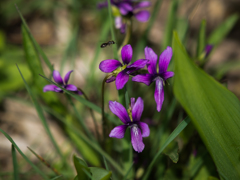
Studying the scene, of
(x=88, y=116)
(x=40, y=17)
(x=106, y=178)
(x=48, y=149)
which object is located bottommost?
(x=48, y=149)

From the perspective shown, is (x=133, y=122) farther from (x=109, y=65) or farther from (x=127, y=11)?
(x=127, y=11)

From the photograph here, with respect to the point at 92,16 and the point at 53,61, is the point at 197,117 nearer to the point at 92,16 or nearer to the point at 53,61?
the point at 53,61

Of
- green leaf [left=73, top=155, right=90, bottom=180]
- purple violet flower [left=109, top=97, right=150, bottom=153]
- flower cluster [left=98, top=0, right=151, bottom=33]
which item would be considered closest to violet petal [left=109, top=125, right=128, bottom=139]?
purple violet flower [left=109, top=97, right=150, bottom=153]

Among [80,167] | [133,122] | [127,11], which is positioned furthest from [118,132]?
[127,11]

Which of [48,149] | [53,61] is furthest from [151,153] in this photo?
[53,61]

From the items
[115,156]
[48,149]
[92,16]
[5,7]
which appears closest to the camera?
[115,156]

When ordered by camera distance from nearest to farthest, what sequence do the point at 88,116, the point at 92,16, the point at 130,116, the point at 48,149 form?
the point at 130,116 < the point at 48,149 < the point at 88,116 < the point at 92,16

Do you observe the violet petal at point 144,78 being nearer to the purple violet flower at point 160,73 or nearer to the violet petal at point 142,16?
the purple violet flower at point 160,73
